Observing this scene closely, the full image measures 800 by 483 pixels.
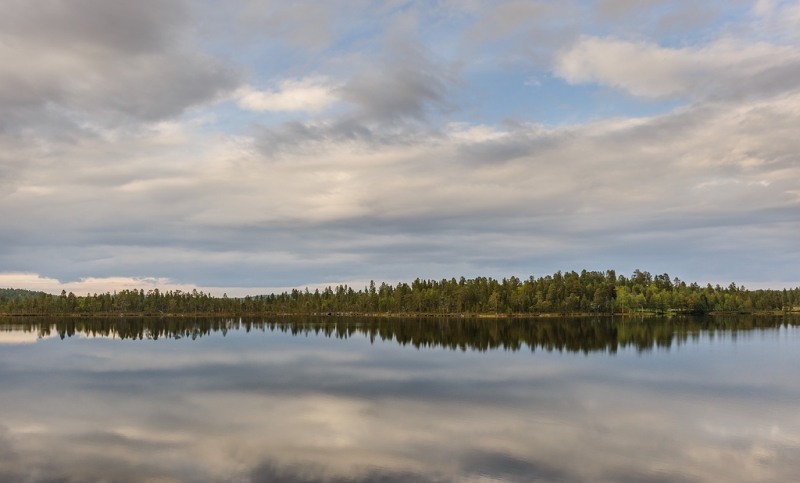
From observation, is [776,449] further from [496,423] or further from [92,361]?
[92,361]

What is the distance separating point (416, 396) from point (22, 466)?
23.4 m

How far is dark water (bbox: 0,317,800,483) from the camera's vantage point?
22469mm

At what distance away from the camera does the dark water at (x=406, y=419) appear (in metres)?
22.5

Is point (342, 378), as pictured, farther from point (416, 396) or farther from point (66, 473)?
point (66, 473)

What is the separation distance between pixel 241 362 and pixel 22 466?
124 feet

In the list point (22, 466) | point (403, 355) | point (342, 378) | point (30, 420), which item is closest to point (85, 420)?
point (30, 420)

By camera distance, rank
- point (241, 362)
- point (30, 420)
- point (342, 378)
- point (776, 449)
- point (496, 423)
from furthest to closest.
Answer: point (241, 362)
point (342, 378)
point (30, 420)
point (496, 423)
point (776, 449)

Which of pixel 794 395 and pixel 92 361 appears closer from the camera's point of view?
pixel 794 395

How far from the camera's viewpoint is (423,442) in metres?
26.0

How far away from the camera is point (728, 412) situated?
1278 inches

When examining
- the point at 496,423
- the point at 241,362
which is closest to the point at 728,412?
the point at 496,423

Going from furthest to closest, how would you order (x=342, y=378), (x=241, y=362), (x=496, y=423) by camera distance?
(x=241, y=362) → (x=342, y=378) → (x=496, y=423)

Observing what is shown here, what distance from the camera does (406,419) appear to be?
101 ft

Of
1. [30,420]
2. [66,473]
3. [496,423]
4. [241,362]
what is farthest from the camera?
[241,362]
